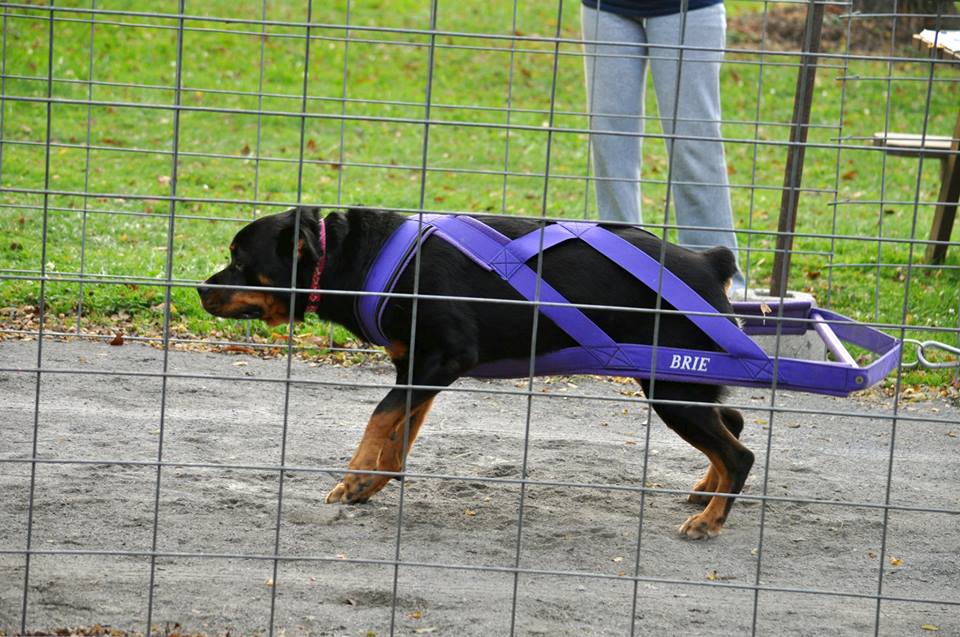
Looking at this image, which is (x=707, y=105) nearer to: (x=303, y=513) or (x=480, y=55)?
(x=303, y=513)

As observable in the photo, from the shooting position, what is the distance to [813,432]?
19.5 feet

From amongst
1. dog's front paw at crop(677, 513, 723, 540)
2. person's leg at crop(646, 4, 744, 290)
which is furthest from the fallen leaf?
dog's front paw at crop(677, 513, 723, 540)

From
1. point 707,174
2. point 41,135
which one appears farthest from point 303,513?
point 41,135

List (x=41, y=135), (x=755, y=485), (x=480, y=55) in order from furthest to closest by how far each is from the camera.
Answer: (x=480, y=55)
(x=41, y=135)
(x=755, y=485)

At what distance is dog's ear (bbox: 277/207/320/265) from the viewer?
4.60 metres

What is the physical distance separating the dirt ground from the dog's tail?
1.88ft

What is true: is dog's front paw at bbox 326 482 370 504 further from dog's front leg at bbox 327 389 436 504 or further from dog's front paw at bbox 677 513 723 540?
dog's front paw at bbox 677 513 723 540

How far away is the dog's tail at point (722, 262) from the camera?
4.68 meters

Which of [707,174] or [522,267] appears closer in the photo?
[522,267]

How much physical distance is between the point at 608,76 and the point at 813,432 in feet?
7.58

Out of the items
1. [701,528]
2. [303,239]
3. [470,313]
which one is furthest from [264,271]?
[701,528]

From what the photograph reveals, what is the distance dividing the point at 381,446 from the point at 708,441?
1.19 metres

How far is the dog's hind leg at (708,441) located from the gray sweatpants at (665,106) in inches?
90.2

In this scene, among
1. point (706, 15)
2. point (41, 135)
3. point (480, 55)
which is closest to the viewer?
point (706, 15)
